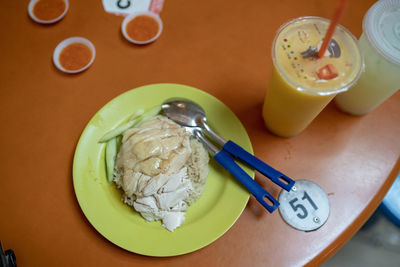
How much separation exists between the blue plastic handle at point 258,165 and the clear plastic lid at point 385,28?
0.50m

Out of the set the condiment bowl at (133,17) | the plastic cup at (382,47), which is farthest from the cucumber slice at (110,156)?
the plastic cup at (382,47)

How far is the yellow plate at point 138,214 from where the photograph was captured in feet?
3.29

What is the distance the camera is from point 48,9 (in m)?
1.54

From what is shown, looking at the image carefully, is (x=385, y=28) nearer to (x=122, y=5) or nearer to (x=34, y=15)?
(x=122, y=5)

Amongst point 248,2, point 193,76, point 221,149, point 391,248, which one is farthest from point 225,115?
point 391,248

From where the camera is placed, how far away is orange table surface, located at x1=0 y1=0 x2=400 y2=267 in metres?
1.07

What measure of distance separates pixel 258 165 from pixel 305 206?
233 millimetres

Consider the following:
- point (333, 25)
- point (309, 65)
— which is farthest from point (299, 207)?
point (333, 25)

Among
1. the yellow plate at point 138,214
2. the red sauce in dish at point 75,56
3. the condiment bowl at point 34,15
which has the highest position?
the condiment bowl at point 34,15

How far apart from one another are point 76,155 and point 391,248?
1867 millimetres

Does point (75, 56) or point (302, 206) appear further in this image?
point (75, 56)

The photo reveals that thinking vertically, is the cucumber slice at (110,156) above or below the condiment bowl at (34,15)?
below

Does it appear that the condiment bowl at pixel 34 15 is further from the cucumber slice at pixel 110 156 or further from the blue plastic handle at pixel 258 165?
the blue plastic handle at pixel 258 165

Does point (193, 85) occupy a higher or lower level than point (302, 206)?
higher
